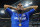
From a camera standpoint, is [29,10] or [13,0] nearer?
[29,10]

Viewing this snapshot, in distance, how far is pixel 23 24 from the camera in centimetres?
118

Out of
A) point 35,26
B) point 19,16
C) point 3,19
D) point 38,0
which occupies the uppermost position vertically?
point 38,0

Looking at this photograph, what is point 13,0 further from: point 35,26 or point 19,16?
point 19,16

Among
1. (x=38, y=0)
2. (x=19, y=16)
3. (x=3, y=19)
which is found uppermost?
(x=38, y=0)

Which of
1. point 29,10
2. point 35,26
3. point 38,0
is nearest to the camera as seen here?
point 29,10

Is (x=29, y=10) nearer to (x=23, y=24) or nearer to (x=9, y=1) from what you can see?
(x=23, y=24)

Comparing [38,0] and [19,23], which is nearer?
[19,23]

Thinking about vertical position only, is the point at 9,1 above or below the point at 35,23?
above

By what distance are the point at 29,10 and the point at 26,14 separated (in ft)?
0.21

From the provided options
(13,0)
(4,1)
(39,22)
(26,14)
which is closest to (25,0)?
(13,0)

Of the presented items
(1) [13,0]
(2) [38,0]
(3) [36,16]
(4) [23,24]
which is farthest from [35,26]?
(4) [23,24]

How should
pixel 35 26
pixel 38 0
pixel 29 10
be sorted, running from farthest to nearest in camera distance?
pixel 38 0 → pixel 35 26 → pixel 29 10

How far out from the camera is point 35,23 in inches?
126

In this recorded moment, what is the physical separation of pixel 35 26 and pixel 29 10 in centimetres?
207
